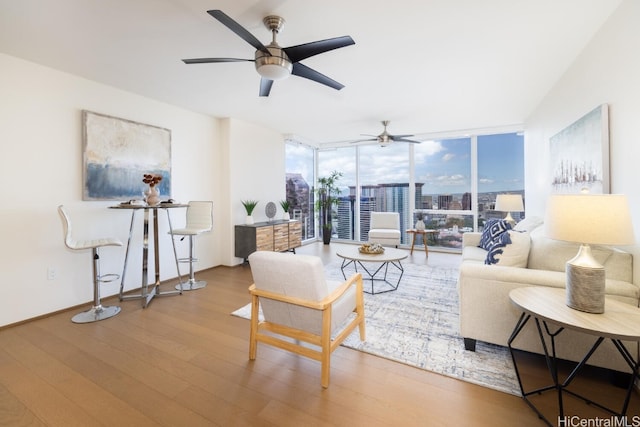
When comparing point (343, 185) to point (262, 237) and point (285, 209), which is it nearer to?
point (285, 209)

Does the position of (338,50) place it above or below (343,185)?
above

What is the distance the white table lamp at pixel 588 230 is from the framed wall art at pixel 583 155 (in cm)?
29

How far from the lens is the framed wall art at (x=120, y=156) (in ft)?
10.4

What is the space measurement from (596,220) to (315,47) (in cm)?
203

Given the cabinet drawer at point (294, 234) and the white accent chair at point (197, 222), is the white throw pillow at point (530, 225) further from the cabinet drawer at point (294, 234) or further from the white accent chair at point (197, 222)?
the white accent chair at point (197, 222)

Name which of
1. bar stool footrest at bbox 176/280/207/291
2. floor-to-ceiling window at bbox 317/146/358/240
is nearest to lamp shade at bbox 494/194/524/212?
floor-to-ceiling window at bbox 317/146/358/240

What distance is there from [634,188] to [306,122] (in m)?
4.38

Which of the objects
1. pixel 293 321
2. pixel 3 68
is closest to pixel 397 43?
pixel 293 321

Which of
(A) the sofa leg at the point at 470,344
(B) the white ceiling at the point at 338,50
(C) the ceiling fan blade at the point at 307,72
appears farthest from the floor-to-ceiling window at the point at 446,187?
(C) the ceiling fan blade at the point at 307,72

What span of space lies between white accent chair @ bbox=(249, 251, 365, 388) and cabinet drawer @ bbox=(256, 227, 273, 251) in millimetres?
2616

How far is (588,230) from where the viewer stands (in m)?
1.44

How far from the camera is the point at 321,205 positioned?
23.7 feet

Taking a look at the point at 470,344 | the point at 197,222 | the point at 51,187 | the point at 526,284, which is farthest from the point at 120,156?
the point at 526,284

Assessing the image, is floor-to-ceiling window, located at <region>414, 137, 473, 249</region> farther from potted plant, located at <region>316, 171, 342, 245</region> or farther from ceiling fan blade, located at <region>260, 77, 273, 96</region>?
ceiling fan blade, located at <region>260, 77, 273, 96</region>
